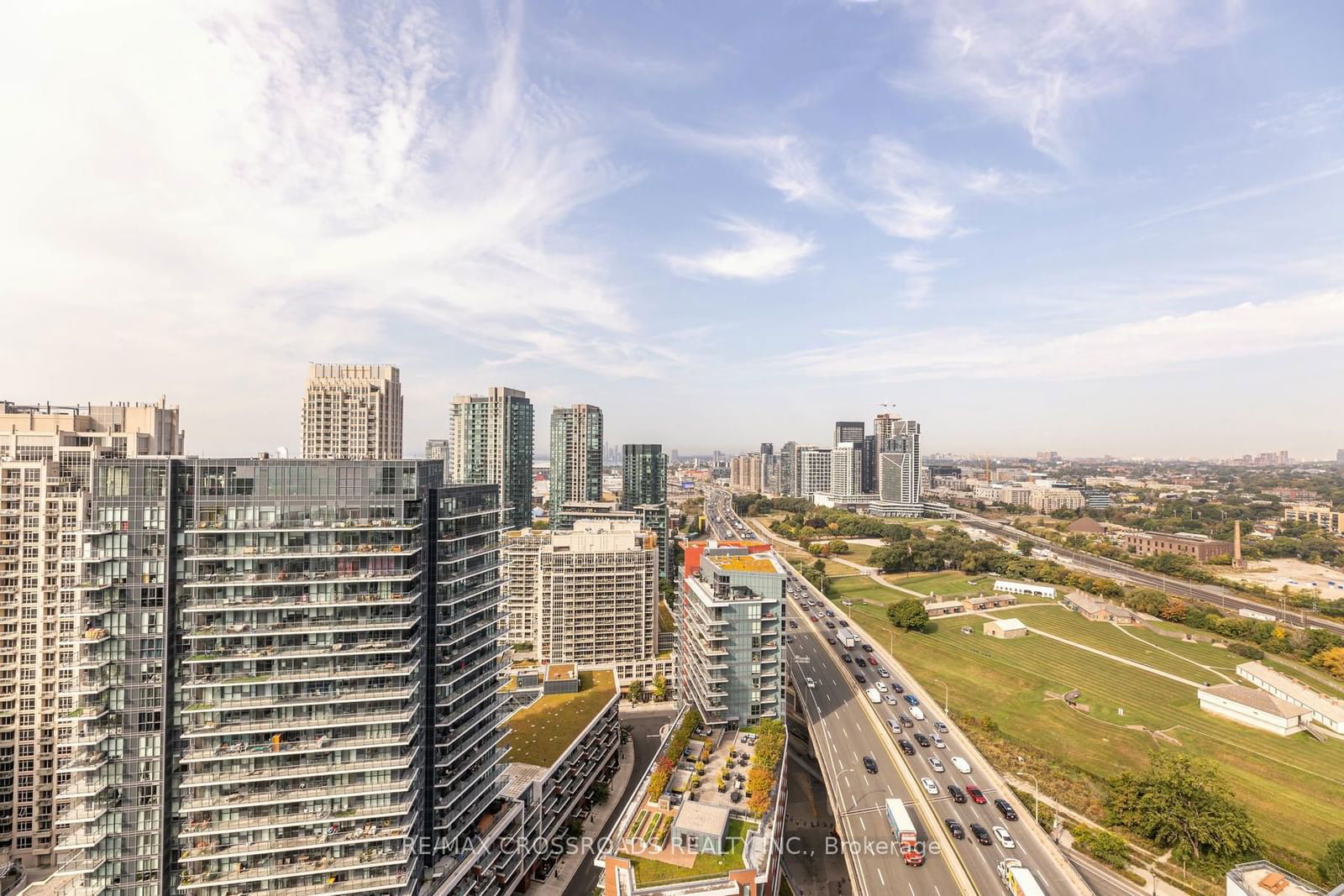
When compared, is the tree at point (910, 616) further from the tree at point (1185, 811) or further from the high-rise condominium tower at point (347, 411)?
the high-rise condominium tower at point (347, 411)

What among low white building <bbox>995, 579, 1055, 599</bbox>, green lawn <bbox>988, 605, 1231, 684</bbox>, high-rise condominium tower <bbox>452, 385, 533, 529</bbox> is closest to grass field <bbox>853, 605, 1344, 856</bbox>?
green lawn <bbox>988, 605, 1231, 684</bbox>

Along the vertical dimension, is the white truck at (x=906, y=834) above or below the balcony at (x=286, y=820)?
below

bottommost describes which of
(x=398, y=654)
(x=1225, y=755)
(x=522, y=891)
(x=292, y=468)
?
(x=522, y=891)

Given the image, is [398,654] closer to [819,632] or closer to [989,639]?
[819,632]

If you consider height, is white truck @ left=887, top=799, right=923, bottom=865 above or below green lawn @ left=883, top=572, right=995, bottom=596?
below

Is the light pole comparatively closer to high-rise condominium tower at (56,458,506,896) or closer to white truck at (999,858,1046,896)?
white truck at (999,858,1046,896)

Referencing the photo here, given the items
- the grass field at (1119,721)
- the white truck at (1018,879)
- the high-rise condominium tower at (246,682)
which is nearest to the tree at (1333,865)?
the grass field at (1119,721)

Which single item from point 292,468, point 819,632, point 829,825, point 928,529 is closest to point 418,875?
point 292,468
